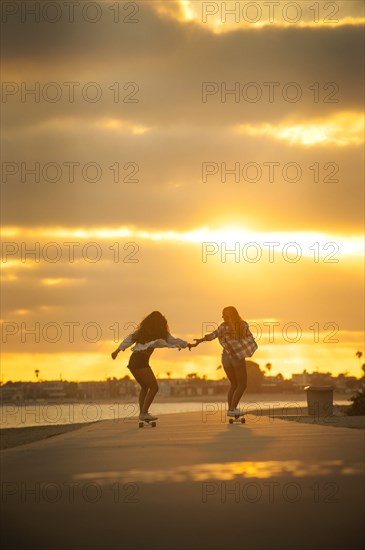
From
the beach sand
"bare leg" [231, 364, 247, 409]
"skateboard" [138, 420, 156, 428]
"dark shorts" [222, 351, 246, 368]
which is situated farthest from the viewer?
"dark shorts" [222, 351, 246, 368]

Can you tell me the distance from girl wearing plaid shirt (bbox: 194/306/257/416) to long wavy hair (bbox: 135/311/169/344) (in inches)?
36.2

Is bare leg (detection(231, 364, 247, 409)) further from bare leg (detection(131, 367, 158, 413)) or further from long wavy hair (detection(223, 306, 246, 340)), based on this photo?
bare leg (detection(131, 367, 158, 413))

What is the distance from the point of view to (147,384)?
22.2 m

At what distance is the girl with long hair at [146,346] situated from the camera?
873 inches

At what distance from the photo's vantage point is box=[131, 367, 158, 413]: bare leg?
22031 mm

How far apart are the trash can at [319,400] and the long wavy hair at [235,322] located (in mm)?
8862

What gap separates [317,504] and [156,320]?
48.3 feet

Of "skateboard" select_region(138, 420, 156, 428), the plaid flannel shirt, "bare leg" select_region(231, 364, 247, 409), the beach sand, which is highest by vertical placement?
the plaid flannel shirt

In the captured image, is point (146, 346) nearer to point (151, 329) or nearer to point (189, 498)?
point (151, 329)

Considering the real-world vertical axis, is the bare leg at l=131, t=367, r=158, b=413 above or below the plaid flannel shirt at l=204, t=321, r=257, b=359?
below

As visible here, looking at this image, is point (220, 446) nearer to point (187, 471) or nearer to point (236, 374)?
point (187, 471)

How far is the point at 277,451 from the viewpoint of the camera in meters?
12.1

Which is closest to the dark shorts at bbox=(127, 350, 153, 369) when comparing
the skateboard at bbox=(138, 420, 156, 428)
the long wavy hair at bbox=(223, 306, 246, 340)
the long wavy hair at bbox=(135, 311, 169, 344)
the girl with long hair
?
the girl with long hair

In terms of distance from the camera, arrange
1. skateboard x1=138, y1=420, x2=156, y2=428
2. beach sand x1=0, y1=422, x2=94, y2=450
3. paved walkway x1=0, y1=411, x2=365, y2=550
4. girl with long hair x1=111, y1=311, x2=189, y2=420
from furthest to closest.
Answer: girl with long hair x1=111, y1=311, x2=189, y2=420 < skateboard x1=138, y1=420, x2=156, y2=428 < beach sand x1=0, y1=422, x2=94, y2=450 < paved walkway x1=0, y1=411, x2=365, y2=550
